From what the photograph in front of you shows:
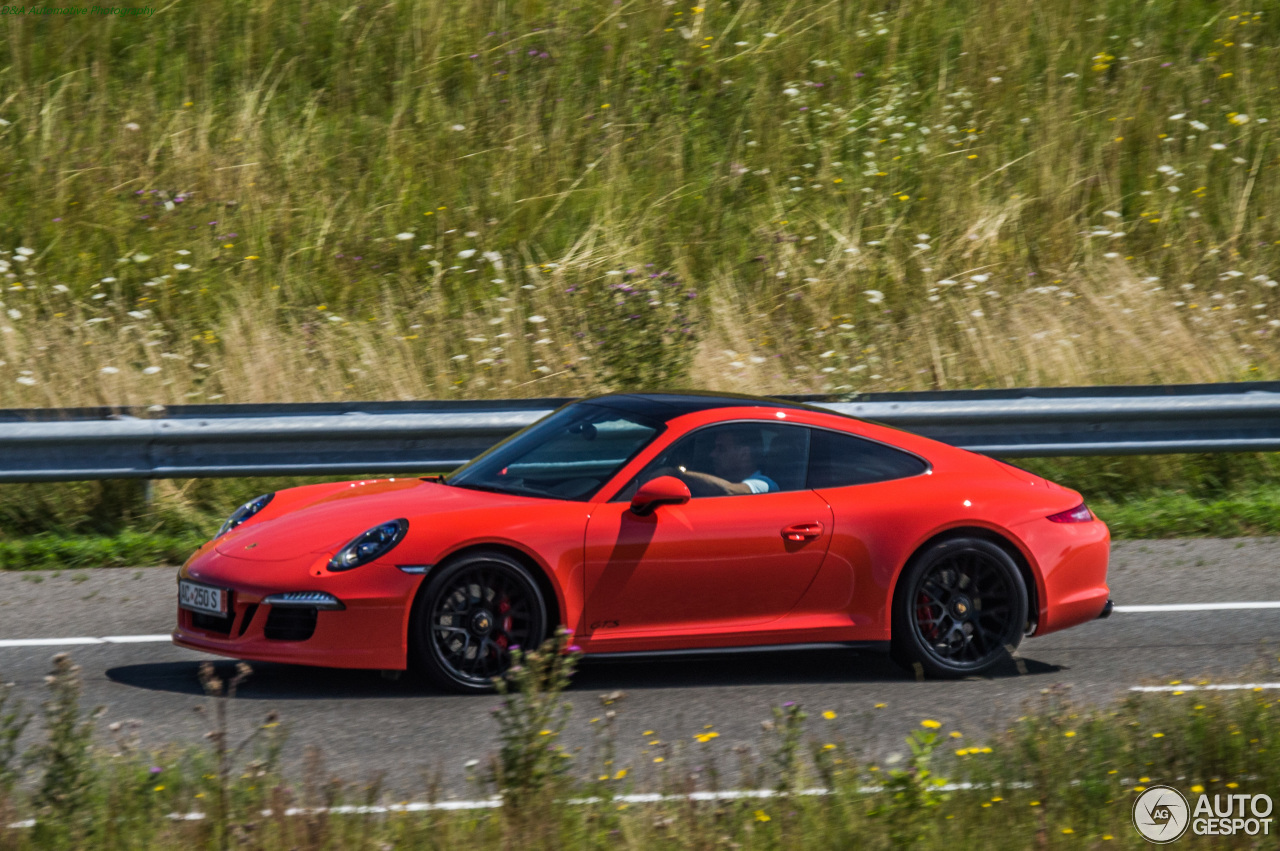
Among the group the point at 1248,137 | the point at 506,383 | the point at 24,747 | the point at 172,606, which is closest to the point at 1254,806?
the point at 24,747

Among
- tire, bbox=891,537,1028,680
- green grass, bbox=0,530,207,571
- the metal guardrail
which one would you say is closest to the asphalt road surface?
tire, bbox=891,537,1028,680

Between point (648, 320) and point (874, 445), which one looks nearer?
point (874, 445)

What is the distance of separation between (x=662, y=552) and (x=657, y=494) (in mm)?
265

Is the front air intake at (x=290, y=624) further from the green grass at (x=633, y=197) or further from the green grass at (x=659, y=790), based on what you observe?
the green grass at (x=633, y=197)

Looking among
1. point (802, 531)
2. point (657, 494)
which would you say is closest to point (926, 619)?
point (802, 531)

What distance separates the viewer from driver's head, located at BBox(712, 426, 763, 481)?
632 centimetres

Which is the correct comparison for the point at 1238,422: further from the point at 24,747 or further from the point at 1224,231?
the point at 24,747

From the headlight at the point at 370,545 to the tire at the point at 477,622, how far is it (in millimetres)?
233

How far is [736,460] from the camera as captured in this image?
20.9 feet

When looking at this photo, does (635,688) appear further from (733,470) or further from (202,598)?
(202,598)

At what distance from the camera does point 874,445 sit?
6.58m

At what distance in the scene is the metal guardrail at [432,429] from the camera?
28.8ft

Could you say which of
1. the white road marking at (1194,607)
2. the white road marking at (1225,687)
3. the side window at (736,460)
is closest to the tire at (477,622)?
the side window at (736,460)

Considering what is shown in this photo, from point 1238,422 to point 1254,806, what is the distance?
5.99 m
